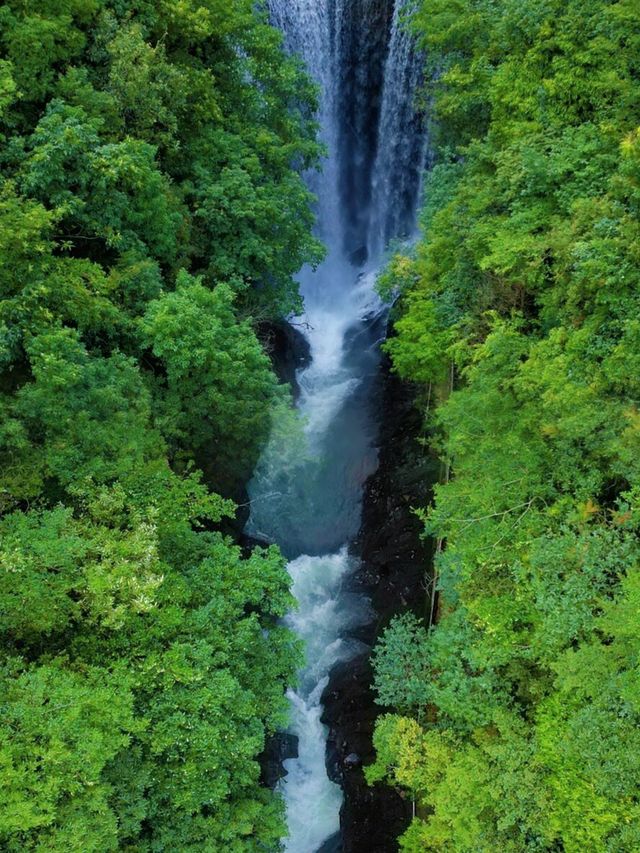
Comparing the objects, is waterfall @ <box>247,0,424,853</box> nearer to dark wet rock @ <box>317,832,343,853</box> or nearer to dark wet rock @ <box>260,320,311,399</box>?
dark wet rock @ <box>317,832,343,853</box>

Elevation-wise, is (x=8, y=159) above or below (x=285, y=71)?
below

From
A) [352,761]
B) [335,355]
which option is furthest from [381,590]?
[335,355]

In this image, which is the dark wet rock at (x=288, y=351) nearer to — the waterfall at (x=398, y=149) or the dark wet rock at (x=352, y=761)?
the waterfall at (x=398, y=149)

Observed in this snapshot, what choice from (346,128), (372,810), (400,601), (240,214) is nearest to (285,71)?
(240,214)

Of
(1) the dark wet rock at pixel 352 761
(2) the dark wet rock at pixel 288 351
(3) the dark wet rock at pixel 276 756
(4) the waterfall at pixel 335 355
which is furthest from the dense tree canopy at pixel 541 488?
(2) the dark wet rock at pixel 288 351

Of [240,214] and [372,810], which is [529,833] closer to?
[372,810]

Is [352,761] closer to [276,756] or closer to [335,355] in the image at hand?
[276,756]
